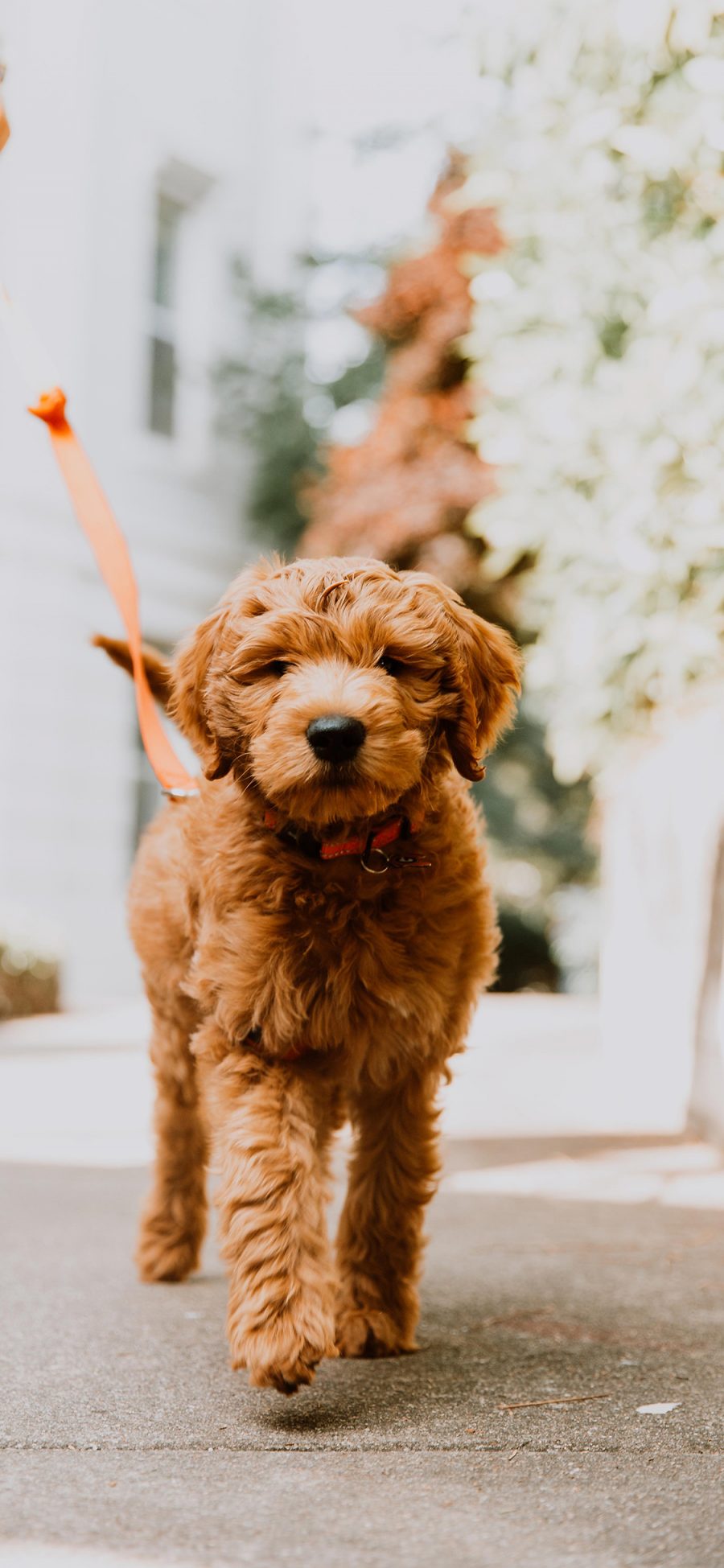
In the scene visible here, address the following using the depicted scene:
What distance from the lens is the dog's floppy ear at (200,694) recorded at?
10.4 feet

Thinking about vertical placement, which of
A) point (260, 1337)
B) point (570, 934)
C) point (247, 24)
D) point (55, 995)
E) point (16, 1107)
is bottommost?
point (570, 934)

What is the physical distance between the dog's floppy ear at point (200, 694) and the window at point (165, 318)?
46.7 feet

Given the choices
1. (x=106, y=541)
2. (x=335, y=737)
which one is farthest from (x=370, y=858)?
(x=106, y=541)

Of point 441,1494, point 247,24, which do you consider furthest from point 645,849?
point 247,24

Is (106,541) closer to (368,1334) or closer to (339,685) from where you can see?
(339,685)

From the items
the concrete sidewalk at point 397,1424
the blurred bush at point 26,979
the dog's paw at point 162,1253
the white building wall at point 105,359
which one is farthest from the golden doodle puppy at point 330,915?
the white building wall at point 105,359

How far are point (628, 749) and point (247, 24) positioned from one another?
1194 centimetres

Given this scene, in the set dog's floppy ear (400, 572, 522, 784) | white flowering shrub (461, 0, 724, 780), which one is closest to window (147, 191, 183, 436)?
white flowering shrub (461, 0, 724, 780)

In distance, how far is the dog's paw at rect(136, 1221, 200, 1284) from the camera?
13.3 feet

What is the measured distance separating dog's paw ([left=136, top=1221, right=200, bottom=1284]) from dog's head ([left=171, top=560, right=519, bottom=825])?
1461 mm

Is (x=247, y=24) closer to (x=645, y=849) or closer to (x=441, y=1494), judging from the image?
(x=645, y=849)

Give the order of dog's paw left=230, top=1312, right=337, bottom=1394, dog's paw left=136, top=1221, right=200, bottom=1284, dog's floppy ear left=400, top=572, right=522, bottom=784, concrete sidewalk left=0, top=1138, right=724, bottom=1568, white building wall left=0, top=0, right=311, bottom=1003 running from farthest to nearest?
white building wall left=0, top=0, right=311, bottom=1003 < dog's paw left=136, top=1221, right=200, bottom=1284 < dog's floppy ear left=400, top=572, right=522, bottom=784 < dog's paw left=230, top=1312, right=337, bottom=1394 < concrete sidewalk left=0, top=1138, right=724, bottom=1568

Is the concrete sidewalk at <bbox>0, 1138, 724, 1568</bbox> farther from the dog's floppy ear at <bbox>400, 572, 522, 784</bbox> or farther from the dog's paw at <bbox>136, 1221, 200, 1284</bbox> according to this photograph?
the dog's floppy ear at <bbox>400, 572, 522, 784</bbox>

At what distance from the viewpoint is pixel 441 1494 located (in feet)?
7.75
